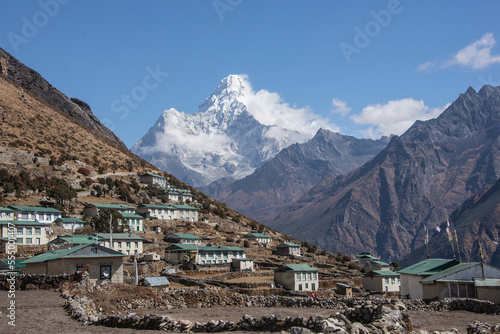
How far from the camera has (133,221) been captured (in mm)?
93375

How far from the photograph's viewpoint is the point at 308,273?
66.0 m

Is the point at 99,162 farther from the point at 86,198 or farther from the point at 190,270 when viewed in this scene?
the point at 190,270

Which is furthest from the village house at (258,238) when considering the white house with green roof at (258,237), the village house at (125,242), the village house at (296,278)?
the village house at (296,278)

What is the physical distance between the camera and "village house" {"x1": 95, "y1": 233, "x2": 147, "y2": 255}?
71.0 m

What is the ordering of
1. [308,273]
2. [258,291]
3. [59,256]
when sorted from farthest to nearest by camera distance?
1. [308,273]
2. [258,291]
3. [59,256]

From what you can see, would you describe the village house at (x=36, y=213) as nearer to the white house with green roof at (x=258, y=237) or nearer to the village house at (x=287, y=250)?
the white house with green roof at (x=258, y=237)

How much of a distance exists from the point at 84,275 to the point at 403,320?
22.6 metres

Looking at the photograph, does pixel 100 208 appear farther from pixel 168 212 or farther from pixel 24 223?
pixel 24 223

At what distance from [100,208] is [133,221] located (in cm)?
653

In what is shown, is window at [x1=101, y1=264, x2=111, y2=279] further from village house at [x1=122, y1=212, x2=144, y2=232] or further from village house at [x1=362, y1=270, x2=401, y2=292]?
village house at [x1=122, y1=212, x2=144, y2=232]

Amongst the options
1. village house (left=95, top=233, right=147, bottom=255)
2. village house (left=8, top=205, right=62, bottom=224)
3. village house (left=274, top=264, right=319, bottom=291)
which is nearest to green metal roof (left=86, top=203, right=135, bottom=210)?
village house (left=8, top=205, right=62, bottom=224)

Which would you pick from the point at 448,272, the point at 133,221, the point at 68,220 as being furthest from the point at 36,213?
the point at 448,272

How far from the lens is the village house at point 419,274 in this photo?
43.2 metres

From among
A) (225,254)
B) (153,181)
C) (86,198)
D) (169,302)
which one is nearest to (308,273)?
(225,254)
